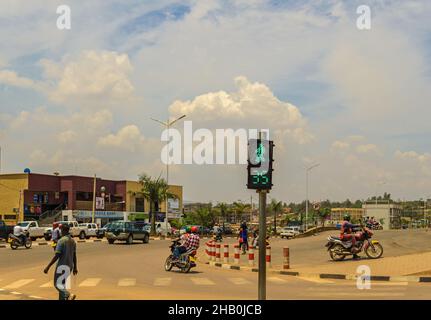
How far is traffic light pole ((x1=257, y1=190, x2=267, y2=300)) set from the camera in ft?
35.4

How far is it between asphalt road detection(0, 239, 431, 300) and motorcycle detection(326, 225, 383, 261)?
4.72 metres

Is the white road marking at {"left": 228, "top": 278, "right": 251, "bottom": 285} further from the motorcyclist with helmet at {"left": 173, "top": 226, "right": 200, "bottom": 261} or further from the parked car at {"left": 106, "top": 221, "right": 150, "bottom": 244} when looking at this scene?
the parked car at {"left": 106, "top": 221, "right": 150, "bottom": 244}

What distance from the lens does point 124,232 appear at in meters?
46.1

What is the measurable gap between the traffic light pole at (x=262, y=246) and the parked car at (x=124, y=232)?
35.9m

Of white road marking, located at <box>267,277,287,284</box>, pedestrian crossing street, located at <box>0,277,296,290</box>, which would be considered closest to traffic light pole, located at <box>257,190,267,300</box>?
pedestrian crossing street, located at <box>0,277,296,290</box>

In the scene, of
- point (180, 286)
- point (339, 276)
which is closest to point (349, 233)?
point (339, 276)

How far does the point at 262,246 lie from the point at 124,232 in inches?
1431

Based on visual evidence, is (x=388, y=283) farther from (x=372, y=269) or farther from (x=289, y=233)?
(x=289, y=233)

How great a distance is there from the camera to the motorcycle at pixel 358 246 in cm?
2559

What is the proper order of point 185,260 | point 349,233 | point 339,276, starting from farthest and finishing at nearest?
1. point 349,233
2. point 185,260
3. point 339,276

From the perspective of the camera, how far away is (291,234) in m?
72.3
